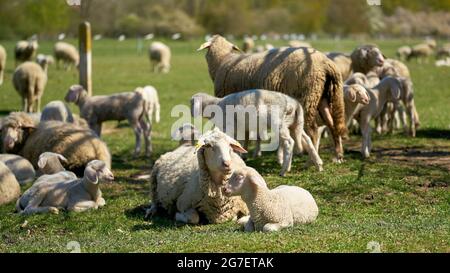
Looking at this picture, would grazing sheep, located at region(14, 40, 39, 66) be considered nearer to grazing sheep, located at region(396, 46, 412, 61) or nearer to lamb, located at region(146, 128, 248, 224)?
grazing sheep, located at region(396, 46, 412, 61)

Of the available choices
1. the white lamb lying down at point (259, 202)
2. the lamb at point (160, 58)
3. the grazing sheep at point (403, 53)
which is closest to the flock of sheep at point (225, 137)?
the white lamb lying down at point (259, 202)

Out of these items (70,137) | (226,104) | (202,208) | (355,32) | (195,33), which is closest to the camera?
(202,208)

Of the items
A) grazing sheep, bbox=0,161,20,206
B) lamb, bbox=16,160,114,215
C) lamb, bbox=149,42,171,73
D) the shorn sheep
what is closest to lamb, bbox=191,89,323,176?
the shorn sheep

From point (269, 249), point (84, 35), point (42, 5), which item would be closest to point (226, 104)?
point (269, 249)

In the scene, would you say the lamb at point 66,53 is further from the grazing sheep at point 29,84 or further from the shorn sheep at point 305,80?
the shorn sheep at point 305,80

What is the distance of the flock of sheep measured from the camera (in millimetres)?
8414

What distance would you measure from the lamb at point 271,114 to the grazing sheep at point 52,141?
191 centimetres

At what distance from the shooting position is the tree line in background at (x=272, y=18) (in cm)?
7231

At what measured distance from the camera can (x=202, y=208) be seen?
887 centimetres

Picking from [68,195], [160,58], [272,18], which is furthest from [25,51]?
[272,18]

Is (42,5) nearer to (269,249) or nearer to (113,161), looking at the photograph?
(113,161)

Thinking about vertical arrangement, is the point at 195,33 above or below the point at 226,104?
below

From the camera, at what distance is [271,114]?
1091cm
